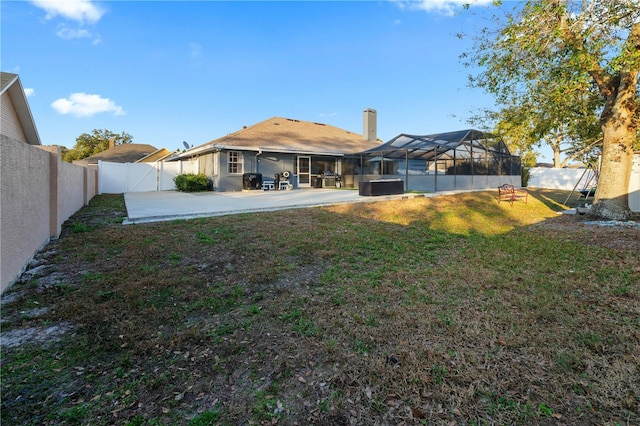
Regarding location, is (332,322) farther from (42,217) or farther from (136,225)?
(136,225)

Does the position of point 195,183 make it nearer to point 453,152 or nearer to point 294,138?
point 294,138

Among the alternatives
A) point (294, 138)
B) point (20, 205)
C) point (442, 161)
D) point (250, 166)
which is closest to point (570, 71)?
point (20, 205)

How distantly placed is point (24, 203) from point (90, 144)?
5438 centimetres

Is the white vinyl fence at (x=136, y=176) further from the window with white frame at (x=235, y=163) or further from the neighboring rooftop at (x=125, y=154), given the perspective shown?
the neighboring rooftop at (x=125, y=154)

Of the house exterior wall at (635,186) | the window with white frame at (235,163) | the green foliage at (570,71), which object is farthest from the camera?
the window with white frame at (235,163)

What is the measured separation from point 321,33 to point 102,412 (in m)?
13.9

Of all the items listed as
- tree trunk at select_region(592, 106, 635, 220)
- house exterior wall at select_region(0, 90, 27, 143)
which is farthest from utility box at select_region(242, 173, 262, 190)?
tree trunk at select_region(592, 106, 635, 220)

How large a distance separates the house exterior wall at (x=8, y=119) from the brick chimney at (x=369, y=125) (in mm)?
20836

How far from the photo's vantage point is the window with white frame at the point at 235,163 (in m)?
16.1

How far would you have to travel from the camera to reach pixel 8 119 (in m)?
12.8

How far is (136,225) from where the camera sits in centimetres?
704

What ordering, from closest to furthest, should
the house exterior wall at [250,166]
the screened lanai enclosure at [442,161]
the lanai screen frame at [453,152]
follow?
the lanai screen frame at [453,152] → the screened lanai enclosure at [442,161] → the house exterior wall at [250,166]

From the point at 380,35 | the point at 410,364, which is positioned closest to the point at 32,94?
the point at 380,35

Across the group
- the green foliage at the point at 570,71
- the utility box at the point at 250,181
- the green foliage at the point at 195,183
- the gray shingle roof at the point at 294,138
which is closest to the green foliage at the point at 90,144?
the gray shingle roof at the point at 294,138
